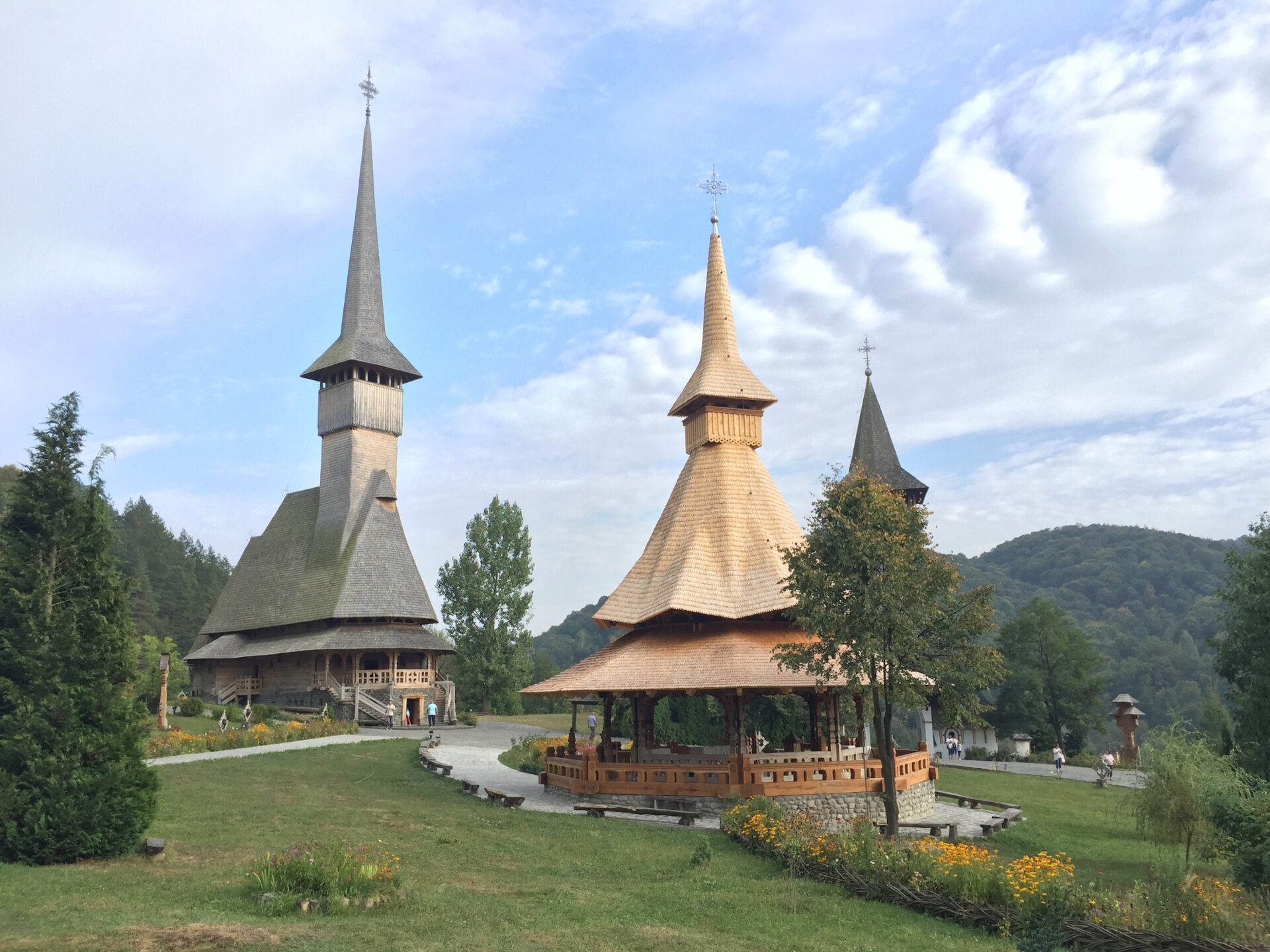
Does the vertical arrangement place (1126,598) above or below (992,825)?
above

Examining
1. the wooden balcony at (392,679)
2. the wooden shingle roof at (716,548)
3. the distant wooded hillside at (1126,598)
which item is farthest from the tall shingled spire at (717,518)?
the distant wooded hillside at (1126,598)

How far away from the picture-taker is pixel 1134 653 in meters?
81.8

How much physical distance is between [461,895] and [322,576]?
3414 cm

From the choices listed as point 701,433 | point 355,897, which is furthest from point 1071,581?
point 355,897

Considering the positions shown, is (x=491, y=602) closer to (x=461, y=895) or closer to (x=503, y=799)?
(x=503, y=799)

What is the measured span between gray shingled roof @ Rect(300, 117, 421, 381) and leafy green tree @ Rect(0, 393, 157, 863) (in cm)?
3343

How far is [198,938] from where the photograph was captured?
29.5 ft

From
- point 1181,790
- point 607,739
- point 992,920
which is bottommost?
point 992,920

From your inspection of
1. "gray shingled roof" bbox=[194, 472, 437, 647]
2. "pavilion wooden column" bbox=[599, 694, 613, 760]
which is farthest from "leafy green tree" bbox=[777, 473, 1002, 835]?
"gray shingled roof" bbox=[194, 472, 437, 647]

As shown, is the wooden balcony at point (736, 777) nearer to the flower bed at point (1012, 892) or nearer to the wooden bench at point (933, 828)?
the wooden bench at point (933, 828)

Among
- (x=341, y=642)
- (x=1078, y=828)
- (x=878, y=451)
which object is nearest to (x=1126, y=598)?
(x=878, y=451)

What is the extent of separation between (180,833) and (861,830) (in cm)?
1035

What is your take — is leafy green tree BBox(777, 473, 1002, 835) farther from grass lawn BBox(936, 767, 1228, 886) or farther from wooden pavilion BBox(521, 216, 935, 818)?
grass lawn BBox(936, 767, 1228, 886)

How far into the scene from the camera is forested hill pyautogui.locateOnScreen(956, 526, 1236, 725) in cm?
7662
